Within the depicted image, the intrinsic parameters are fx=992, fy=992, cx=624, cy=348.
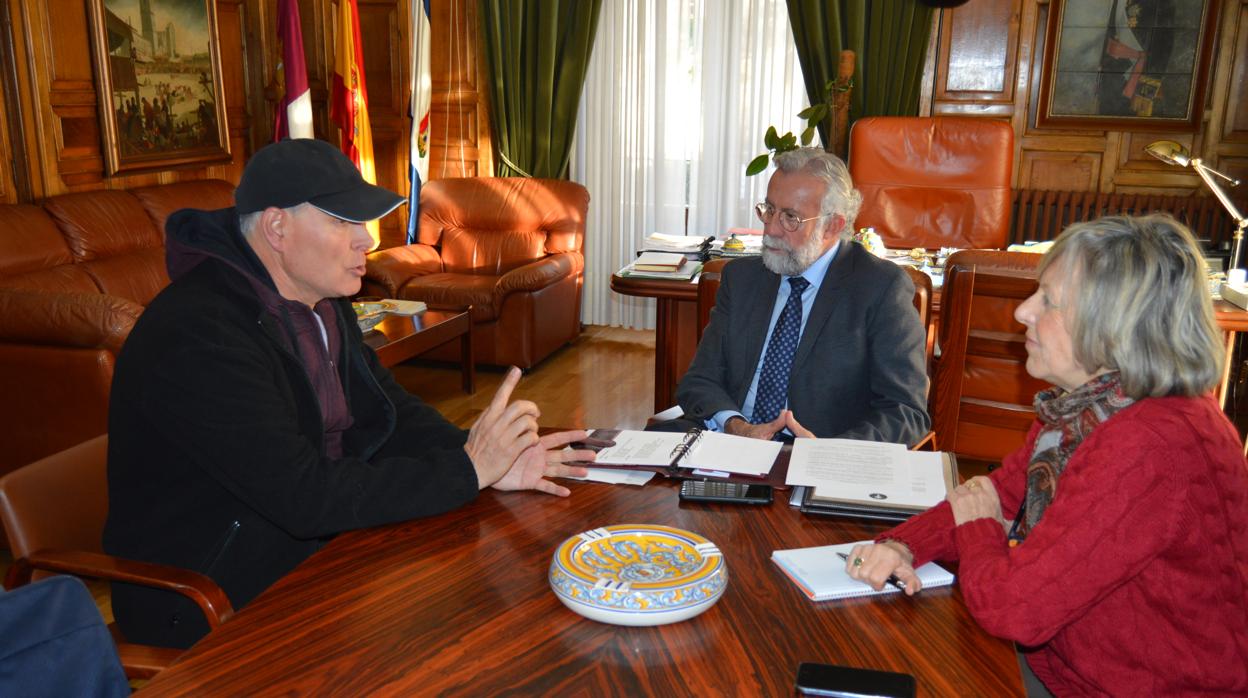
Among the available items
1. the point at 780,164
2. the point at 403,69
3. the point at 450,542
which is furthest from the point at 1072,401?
the point at 403,69

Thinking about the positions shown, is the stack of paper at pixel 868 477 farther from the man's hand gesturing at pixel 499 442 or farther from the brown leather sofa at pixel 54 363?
the brown leather sofa at pixel 54 363

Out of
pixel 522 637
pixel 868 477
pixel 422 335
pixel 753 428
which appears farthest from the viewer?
pixel 422 335

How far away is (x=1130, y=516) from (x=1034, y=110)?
487cm

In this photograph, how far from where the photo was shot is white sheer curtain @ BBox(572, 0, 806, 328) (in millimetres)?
5863

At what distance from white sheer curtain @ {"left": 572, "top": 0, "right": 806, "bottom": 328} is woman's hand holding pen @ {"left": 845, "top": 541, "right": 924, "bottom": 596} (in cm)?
469

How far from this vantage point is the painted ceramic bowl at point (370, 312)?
14.3 feet

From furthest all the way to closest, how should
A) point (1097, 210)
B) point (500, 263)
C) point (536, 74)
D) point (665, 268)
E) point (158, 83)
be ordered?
1. point (536, 74)
2. point (500, 263)
3. point (1097, 210)
4. point (158, 83)
5. point (665, 268)

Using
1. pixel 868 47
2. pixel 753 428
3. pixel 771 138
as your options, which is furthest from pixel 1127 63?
pixel 753 428

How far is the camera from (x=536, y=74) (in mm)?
6250

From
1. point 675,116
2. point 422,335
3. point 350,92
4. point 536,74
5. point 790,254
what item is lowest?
point 422,335

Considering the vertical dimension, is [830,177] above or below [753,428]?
above

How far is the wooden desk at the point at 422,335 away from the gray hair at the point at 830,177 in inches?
79.3

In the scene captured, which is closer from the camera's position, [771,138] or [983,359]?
[983,359]

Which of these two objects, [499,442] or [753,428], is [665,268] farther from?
[499,442]
